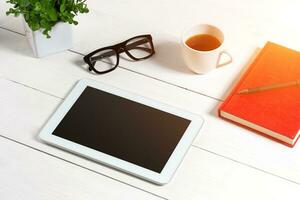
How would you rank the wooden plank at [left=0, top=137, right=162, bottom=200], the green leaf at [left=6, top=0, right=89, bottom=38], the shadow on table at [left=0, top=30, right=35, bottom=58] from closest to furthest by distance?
the wooden plank at [left=0, top=137, right=162, bottom=200] → the green leaf at [left=6, top=0, right=89, bottom=38] → the shadow on table at [left=0, top=30, right=35, bottom=58]

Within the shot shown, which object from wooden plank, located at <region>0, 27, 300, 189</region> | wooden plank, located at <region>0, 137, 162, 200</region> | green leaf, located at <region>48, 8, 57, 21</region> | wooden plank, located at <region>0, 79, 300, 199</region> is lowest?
wooden plank, located at <region>0, 137, 162, 200</region>

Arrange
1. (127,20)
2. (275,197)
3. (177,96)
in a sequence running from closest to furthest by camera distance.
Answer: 1. (275,197)
2. (177,96)
3. (127,20)

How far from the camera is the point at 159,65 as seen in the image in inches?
45.4

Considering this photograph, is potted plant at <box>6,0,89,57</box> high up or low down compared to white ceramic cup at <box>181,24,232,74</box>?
down

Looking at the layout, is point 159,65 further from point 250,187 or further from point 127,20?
point 250,187

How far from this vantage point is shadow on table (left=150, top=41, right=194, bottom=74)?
115 cm

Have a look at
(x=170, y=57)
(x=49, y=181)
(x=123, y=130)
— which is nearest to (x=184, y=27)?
(x=170, y=57)

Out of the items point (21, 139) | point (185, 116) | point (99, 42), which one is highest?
point (99, 42)

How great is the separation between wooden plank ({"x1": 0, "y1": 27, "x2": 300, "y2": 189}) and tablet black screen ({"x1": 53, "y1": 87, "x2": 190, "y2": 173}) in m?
0.04

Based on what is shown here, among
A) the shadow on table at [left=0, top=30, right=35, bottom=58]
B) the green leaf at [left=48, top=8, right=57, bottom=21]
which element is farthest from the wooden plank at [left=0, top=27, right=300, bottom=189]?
the green leaf at [left=48, top=8, right=57, bottom=21]

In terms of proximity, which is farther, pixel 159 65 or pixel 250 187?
pixel 159 65

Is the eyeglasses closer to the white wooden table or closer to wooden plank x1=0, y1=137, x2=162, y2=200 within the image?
the white wooden table

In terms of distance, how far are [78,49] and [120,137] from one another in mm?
243

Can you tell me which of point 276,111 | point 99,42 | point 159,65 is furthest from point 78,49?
point 276,111
